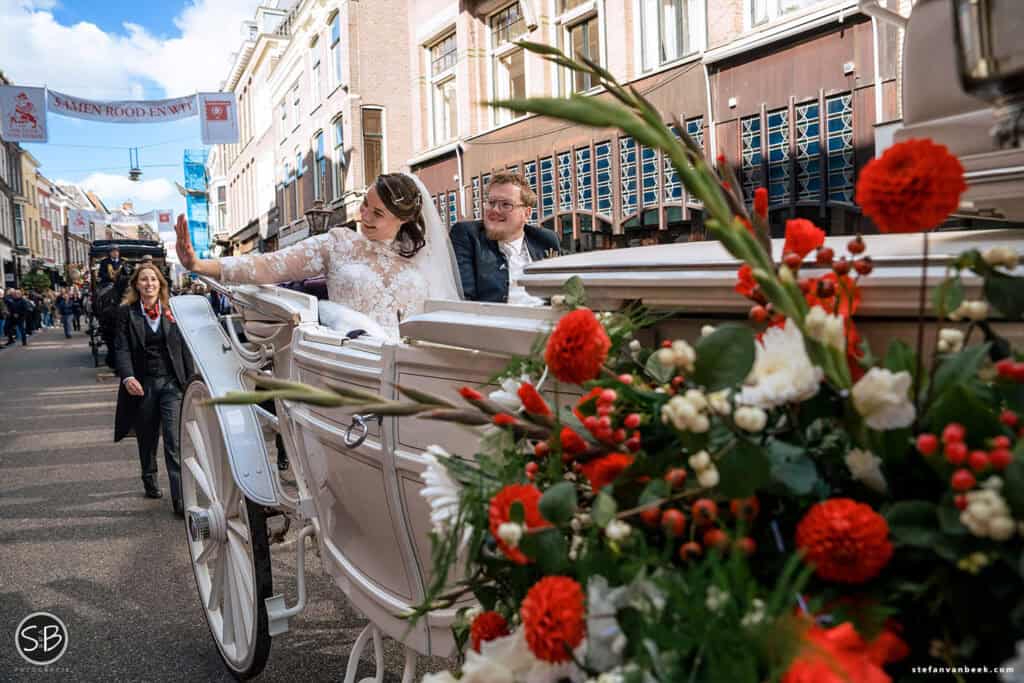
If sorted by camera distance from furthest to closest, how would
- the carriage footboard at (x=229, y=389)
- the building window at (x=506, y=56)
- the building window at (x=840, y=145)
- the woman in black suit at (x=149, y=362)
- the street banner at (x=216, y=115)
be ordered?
the street banner at (x=216, y=115) < the building window at (x=506, y=56) < the building window at (x=840, y=145) < the woman in black suit at (x=149, y=362) < the carriage footboard at (x=229, y=389)

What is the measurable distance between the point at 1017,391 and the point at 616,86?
1.46ft

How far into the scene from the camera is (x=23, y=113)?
1287 cm

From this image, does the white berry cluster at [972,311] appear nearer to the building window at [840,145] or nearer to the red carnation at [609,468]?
the red carnation at [609,468]

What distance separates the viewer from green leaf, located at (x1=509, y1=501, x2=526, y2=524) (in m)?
0.81

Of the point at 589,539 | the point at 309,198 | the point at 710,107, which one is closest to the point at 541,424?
the point at 589,539

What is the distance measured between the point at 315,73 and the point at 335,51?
2682mm

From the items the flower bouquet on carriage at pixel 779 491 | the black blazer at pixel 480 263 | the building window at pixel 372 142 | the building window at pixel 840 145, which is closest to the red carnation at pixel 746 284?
the flower bouquet on carriage at pixel 779 491

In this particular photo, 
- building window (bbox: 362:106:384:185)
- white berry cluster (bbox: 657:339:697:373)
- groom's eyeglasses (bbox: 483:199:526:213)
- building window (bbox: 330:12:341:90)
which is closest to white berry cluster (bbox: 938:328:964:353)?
white berry cluster (bbox: 657:339:697:373)

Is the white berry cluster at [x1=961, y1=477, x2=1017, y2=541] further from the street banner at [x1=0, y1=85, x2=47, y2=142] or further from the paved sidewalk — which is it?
the street banner at [x1=0, y1=85, x2=47, y2=142]

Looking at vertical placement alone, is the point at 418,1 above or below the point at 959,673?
above

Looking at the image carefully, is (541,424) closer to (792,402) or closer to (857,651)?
(792,402)

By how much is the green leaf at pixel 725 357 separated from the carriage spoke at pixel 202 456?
2.78m

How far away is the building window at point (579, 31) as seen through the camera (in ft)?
36.7

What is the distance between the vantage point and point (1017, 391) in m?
0.72
